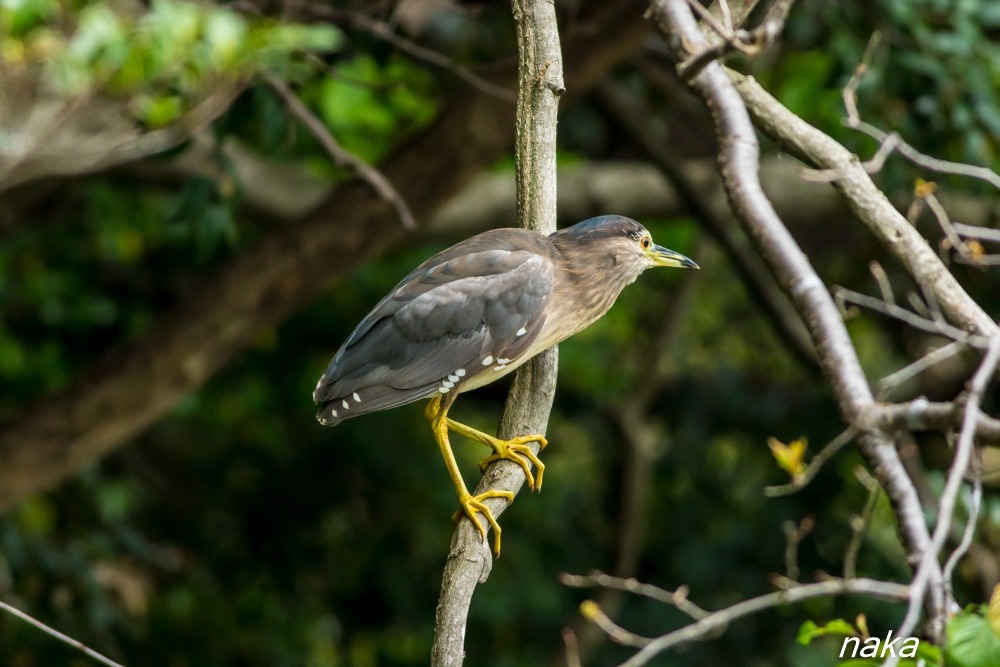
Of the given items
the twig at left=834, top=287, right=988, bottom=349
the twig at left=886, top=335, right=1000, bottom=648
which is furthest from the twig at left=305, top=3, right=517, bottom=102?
the twig at left=886, top=335, right=1000, bottom=648

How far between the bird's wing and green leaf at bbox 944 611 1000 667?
1480 mm

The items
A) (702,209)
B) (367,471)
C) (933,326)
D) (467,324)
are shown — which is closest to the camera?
(933,326)

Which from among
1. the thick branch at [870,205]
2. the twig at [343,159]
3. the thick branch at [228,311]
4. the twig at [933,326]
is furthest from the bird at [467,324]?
the thick branch at [228,311]

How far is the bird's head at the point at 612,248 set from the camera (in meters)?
3.12

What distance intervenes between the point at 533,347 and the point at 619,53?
1850mm

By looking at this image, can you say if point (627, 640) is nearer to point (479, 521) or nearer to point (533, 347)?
point (479, 521)

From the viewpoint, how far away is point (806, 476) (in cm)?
165

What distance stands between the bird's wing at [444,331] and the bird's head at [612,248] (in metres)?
0.17

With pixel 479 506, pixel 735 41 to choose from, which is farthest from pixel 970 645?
pixel 479 506

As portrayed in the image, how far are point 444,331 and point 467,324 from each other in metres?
0.07

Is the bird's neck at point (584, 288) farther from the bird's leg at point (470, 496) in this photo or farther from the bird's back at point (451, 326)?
the bird's leg at point (470, 496)

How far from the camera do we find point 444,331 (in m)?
2.99

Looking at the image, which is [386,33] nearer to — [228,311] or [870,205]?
[228,311]

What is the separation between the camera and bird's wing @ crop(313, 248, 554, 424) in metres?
2.90
